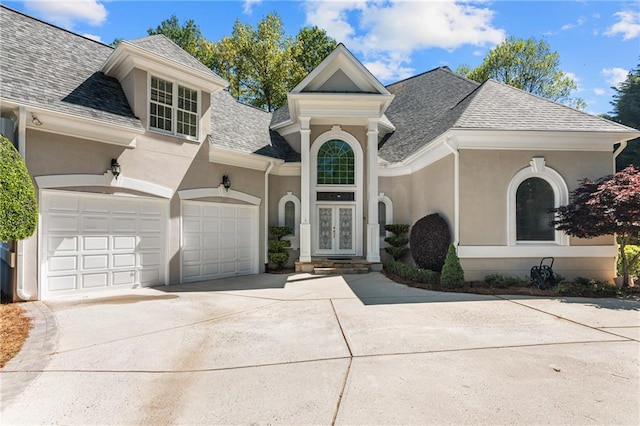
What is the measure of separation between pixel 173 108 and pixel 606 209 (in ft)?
39.4

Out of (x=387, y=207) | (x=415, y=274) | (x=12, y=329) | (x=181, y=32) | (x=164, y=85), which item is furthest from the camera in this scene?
(x=181, y=32)

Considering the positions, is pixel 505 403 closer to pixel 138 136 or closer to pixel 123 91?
pixel 138 136

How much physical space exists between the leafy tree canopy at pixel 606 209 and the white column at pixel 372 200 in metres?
5.48

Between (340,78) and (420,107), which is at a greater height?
(420,107)

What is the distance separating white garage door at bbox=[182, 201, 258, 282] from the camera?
391 inches

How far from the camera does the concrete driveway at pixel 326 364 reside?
3004 millimetres

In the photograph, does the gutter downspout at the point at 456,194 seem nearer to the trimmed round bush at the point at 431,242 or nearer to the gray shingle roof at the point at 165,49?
the trimmed round bush at the point at 431,242

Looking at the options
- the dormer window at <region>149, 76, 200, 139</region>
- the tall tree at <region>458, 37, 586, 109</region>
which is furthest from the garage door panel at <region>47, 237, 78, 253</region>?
the tall tree at <region>458, 37, 586, 109</region>

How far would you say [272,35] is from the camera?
25.2 meters

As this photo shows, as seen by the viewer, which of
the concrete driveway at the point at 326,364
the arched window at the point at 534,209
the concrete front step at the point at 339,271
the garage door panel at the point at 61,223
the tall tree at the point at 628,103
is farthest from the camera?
the tall tree at the point at 628,103

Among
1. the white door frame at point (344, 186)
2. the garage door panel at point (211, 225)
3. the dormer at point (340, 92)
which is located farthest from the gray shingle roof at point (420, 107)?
the garage door panel at point (211, 225)

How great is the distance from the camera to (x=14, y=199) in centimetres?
573

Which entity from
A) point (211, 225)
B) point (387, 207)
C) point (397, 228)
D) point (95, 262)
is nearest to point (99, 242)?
point (95, 262)

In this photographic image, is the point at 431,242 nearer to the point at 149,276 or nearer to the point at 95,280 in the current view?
the point at 149,276
